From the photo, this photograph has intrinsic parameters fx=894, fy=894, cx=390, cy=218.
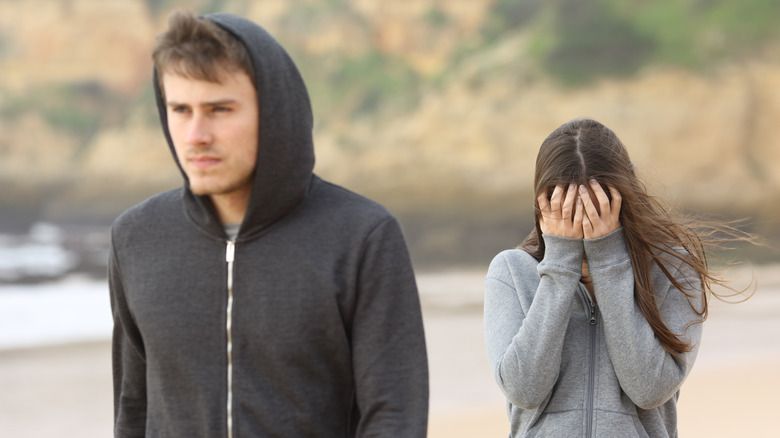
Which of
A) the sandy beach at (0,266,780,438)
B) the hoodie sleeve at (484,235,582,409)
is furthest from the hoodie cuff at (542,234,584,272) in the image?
the sandy beach at (0,266,780,438)

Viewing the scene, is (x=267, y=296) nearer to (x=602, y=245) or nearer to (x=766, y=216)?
(x=602, y=245)

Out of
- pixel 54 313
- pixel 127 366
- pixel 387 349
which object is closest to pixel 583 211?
pixel 387 349

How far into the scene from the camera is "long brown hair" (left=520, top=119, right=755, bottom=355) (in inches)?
81.5

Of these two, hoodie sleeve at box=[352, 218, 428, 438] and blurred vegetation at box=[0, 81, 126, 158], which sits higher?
blurred vegetation at box=[0, 81, 126, 158]

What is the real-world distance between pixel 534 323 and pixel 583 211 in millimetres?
283

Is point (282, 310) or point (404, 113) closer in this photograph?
point (282, 310)

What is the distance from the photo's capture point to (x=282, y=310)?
1.70 metres

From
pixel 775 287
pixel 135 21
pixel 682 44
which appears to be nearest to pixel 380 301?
pixel 775 287

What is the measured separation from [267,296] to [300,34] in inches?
958

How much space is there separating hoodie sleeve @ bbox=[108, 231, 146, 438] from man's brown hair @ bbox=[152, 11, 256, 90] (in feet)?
1.42

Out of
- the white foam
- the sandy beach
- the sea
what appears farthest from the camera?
the sea

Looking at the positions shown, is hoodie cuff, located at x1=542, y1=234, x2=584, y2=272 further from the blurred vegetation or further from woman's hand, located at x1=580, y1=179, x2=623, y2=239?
the blurred vegetation

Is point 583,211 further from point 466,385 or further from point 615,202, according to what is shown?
point 466,385

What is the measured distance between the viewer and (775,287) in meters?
14.7
